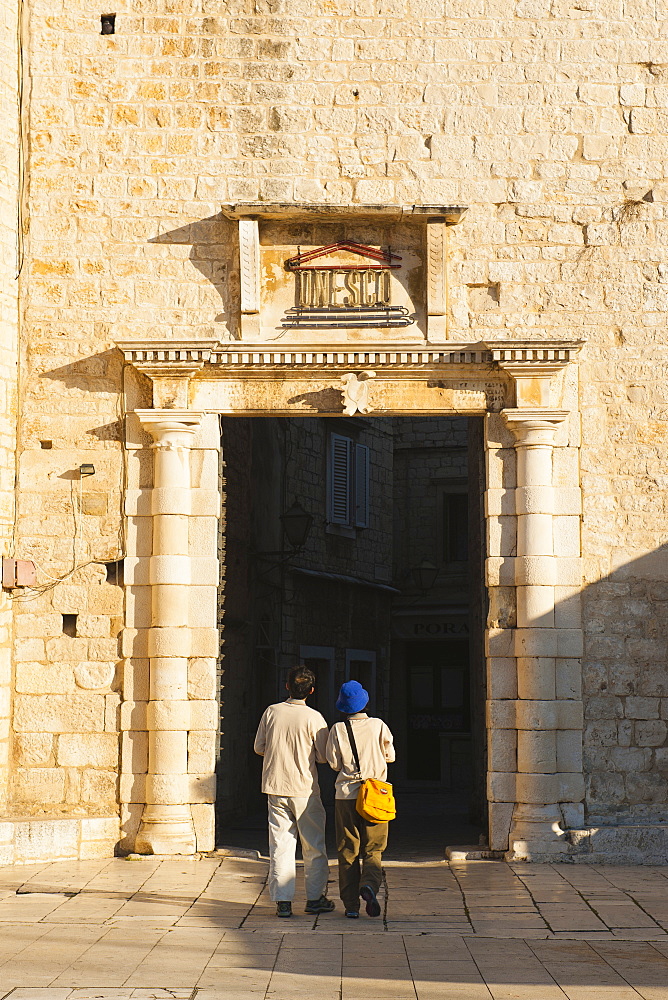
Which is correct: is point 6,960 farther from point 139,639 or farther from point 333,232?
point 333,232

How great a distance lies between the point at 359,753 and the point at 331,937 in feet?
3.36

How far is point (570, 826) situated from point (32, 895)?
3727 mm

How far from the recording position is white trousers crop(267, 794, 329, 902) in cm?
677

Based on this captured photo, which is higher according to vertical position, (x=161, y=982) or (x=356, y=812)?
(x=356, y=812)

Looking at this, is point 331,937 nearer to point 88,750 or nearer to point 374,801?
point 374,801

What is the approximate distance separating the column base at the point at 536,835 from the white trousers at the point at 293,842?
87.6 inches

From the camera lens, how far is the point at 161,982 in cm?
522

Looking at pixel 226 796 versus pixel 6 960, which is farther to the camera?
pixel 226 796

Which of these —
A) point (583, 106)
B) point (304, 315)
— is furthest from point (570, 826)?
point (583, 106)

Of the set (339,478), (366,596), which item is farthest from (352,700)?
(366,596)

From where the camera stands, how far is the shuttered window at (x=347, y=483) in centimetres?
1730

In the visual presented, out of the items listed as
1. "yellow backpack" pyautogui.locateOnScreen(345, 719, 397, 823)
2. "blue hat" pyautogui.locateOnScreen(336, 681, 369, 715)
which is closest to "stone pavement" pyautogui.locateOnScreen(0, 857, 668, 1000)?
"yellow backpack" pyautogui.locateOnScreen(345, 719, 397, 823)

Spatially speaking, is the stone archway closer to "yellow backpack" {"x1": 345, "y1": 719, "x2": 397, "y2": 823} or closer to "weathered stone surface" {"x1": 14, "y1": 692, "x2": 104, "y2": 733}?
"weathered stone surface" {"x1": 14, "y1": 692, "x2": 104, "y2": 733}

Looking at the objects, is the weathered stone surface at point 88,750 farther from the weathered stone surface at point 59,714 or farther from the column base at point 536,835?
the column base at point 536,835
